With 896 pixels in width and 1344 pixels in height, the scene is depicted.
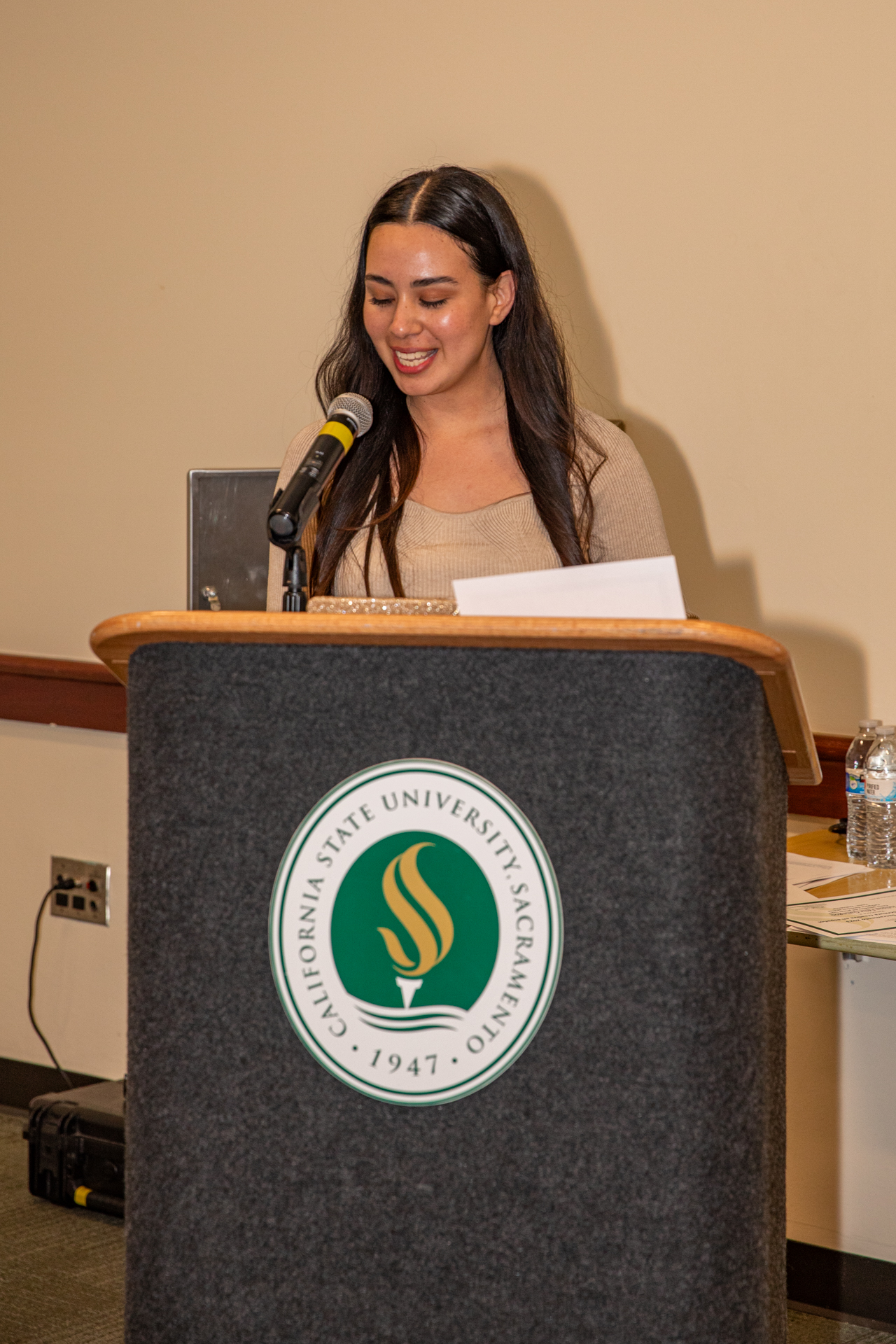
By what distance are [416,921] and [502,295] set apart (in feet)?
3.77

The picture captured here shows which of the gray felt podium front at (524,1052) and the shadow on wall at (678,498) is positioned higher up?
the shadow on wall at (678,498)

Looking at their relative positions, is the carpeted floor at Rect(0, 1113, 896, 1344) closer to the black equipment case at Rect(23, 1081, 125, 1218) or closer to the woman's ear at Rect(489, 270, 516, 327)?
the black equipment case at Rect(23, 1081, 125, 1218)

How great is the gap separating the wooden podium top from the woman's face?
0.84 m

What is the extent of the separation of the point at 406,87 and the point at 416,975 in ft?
7.23

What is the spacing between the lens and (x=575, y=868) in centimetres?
90

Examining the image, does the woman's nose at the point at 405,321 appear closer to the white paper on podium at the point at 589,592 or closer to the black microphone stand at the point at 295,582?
the black microphone stand at the point at 295,582

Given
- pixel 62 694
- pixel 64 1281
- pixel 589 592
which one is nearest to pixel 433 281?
pixel 589 592

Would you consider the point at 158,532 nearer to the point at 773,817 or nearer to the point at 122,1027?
the point at 122,1027

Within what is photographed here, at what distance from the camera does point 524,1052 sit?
0.90 metres

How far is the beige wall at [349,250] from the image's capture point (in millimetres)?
2252

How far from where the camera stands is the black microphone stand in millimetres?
1132

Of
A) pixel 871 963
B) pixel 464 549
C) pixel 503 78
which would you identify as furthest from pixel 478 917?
pixel 503 78

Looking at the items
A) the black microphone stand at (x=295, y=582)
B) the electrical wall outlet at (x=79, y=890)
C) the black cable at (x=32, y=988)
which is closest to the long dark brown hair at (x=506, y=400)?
the black microphone stand at (x=295, y=582)

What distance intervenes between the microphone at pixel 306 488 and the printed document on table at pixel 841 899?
2.86 ft
